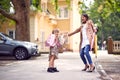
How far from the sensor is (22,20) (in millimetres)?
25797

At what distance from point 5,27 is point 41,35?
13.9 feet

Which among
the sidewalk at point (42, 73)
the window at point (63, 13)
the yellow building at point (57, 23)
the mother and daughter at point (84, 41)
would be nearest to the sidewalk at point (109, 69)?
the sidewalk at point (42, 73)

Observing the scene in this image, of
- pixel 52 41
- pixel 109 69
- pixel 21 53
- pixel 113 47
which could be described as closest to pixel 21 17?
pixel 21 53

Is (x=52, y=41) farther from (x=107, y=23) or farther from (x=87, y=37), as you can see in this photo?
(x=107, y=23)

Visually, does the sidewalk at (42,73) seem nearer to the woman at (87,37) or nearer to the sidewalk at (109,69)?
the sidewalk at (109,69)

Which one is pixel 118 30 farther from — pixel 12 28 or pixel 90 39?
pixel 90 39

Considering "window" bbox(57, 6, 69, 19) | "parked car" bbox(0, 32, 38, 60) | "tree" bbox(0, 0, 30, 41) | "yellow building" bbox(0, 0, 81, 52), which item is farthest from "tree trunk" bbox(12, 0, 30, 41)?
"window" bbox(57, 6, 69, 19)

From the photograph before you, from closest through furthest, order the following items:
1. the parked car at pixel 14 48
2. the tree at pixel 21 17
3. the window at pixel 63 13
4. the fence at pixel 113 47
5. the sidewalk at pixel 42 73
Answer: the sidewalk at pixel 42 73 → the parked car at pixel 14 48 → the tree at pixel 21 17 → the fence at pixel 113 47 → the window at pixel 63 13

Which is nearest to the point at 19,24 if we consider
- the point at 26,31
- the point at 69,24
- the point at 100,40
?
the point at 26,31

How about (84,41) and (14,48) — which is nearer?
(84,41)

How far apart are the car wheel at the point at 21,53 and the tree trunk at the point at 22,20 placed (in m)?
3.49

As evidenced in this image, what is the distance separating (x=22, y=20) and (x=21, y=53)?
13.7 feet

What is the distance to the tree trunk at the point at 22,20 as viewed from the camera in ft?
84.4

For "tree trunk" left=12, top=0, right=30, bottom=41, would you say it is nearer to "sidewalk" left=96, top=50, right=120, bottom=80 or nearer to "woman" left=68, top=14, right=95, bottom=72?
"sidewalk" left=96, top=50, right=120, bottom=80
